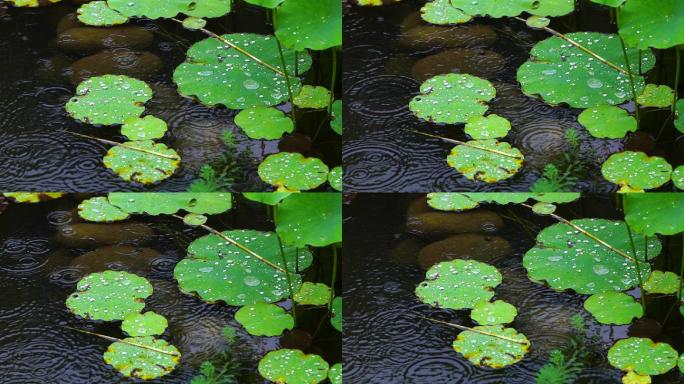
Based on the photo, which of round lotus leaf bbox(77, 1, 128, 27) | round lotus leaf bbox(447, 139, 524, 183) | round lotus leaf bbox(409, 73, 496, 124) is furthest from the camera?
round lotus leaf bbox(77, 1, 128, 27)

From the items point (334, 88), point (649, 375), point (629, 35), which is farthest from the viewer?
point (334, 88)

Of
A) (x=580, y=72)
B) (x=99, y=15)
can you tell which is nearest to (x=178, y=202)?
(x=99, y=15)

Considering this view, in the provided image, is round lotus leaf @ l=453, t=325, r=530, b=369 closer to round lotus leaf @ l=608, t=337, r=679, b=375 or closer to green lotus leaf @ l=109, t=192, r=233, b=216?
round lotus leaf @ l=608, t=337, r=679, b=375

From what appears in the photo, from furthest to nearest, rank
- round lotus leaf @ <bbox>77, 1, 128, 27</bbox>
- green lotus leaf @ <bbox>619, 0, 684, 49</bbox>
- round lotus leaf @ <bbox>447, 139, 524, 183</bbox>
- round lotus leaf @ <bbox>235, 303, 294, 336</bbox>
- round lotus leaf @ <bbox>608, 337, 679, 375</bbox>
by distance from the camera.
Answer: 1. round lotus leaf @ <bbox>77, 1, 128, 27</bbox>
2. round lotus leaf @ <bbox>447, 139, 524, 183</bbox>
3. green lotus leaf @ <bbox>619, 0, 684, 49</bbox>
4. round lotus leaf @ <bbox>235, 303, 294, 336</bbox>
5. round lotus leaf @ <bbox>608, 337, 679, 375</bbox>

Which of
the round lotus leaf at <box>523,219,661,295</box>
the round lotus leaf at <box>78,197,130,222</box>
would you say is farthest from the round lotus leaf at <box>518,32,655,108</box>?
the round lotus leaf at <box>78,197,130,222</box>

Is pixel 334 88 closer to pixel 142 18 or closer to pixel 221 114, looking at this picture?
pixel 221 114

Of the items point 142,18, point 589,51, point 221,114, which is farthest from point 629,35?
point 142,18
